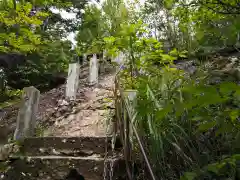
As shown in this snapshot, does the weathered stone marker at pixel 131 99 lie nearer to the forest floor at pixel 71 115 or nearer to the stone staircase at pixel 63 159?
the stone staircase at pixel 63 159

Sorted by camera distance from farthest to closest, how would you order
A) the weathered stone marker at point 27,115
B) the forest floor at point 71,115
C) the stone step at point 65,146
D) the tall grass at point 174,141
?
the forest floor at point 71,115
the weathered stone marker at point 27,115
the stone step at point 65,146
the tall grass at point 174,141

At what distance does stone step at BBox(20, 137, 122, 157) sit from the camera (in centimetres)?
254

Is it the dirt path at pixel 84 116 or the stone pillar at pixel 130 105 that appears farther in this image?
the dirt path at pixel 84 116

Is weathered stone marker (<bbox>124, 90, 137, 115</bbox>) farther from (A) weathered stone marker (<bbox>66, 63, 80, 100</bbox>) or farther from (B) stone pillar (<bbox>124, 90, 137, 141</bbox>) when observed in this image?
(A) weathered stone marker (<bbox>66, 63, 80, 100</bbox>)

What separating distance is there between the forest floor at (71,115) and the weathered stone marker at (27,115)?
0.94 meters

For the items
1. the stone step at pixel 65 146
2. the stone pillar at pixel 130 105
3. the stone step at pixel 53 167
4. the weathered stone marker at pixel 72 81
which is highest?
the weathered stone marker at pixel 72 81

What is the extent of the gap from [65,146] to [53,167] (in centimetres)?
30

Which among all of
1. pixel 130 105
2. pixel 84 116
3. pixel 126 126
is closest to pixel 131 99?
pixel 130 105

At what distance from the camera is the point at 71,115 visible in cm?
479

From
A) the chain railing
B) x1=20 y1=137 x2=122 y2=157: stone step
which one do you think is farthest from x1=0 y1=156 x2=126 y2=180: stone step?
the chain railing

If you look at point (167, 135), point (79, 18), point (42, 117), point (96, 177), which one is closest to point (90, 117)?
point (42, 117)

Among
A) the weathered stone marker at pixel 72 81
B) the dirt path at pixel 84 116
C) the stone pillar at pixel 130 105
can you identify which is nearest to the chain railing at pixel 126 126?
the stone pillar at pixel 130 105

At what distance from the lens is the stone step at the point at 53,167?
225 cm

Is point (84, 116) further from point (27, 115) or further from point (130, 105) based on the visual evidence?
point (130, 105)
